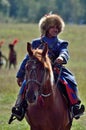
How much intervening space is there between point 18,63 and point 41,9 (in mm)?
89015

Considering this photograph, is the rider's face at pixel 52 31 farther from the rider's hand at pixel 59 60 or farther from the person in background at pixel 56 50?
the rider's hand at pixel 59 60

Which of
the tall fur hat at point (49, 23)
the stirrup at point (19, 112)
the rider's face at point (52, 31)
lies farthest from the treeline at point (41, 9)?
the stirrup at point (19, 112)

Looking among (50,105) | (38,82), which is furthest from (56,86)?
(38,82)

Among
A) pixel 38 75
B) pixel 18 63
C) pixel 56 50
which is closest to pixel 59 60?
pixel 56 50

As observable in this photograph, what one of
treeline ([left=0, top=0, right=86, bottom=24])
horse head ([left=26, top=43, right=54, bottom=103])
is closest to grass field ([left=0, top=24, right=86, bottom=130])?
horse head ([left=26, top=43, right=54, bottom=103])

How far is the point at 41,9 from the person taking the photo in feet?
419

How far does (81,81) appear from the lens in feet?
78.5

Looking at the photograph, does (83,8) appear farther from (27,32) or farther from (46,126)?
(46,126)

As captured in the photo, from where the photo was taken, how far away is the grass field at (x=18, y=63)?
45.7ft

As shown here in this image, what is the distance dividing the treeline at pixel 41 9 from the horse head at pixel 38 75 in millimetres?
111505

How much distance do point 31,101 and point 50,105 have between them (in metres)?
1.08

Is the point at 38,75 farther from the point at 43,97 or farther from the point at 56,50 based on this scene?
the point at 56,50

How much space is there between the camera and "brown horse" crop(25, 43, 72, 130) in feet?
25.8

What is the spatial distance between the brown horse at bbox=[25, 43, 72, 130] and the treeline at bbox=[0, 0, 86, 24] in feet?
364
